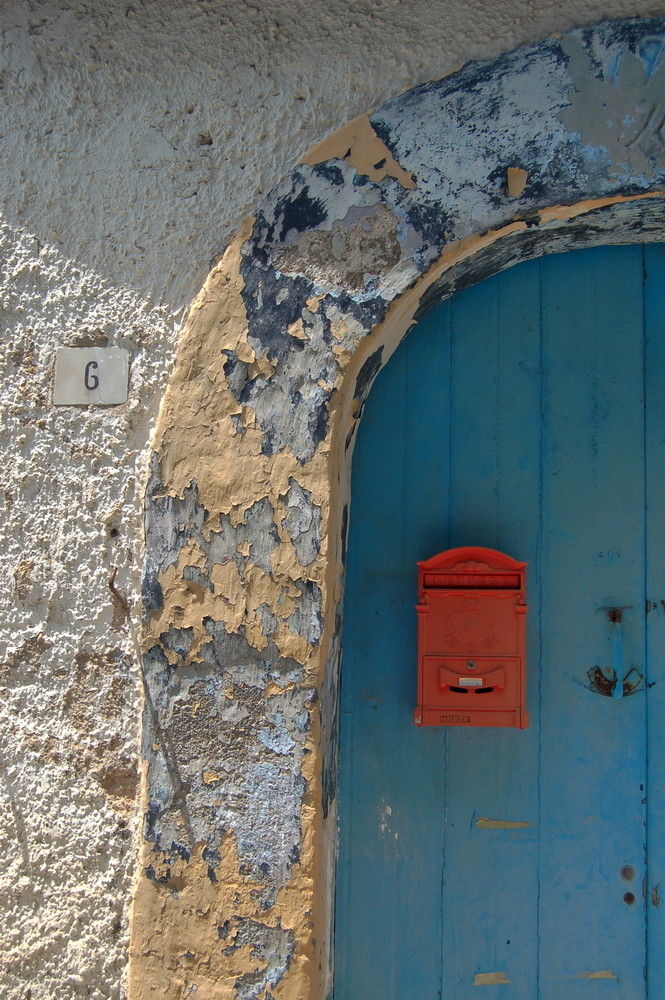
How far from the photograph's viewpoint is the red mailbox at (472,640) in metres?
1.59

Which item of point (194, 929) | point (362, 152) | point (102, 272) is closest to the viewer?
point (194, 929)

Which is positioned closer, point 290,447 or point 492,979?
point 290,447

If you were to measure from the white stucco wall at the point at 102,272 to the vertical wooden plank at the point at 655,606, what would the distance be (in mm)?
607

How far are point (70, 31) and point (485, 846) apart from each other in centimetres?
212

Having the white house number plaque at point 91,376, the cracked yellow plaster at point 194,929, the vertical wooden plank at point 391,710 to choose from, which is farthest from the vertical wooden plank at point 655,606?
the white house number plaque at point 91,376

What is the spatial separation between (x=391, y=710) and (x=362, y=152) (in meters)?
1.26

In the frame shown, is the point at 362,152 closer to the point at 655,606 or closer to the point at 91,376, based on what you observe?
the point at 91,376

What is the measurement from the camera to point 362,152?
1.56 meters

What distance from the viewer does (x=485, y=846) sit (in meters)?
1.69

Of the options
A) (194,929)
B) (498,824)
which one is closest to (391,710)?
(498,824)

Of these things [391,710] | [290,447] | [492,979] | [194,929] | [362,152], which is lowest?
[492,979]

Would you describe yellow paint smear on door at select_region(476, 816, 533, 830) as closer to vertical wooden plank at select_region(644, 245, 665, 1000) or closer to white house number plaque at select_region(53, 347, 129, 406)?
vertical wooden plank at select_region(644, 245, 665, 1000)

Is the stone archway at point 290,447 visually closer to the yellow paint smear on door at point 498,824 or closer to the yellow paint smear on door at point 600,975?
the yellow paint smear on door at point 498,824

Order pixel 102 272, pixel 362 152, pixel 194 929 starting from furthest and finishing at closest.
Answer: pixel 102 272
pixel 362 152
pixel 194 929
